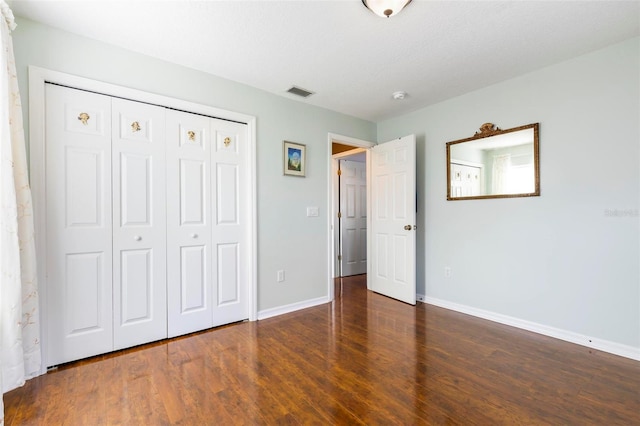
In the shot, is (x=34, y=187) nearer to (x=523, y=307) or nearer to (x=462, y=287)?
(x=462, y=287)

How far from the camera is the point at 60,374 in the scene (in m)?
1.94

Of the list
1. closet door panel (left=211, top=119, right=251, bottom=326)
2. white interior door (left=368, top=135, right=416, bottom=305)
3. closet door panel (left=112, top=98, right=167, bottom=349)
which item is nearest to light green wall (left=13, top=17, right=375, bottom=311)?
closet door panel (left=211, top=119, right=251, bottom=326)

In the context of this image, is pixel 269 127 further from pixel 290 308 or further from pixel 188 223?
pixel 290 308

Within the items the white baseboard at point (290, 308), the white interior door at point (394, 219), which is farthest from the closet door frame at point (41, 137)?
the white interior door at point (394, 219)

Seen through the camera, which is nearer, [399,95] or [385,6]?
[385,6]

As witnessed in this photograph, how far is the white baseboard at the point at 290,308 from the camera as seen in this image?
3005mm

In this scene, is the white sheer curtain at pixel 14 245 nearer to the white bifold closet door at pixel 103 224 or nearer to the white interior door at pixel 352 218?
the white bifold closet door at pixel 103 224

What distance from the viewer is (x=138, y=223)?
234 centimetres

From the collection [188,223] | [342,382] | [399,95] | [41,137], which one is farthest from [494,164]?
[41,137]

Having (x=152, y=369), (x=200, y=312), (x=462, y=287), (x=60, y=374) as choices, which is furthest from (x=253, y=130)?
(x=462, y=287)

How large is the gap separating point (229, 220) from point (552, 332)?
3135 mm

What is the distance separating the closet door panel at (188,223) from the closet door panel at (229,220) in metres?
0.08

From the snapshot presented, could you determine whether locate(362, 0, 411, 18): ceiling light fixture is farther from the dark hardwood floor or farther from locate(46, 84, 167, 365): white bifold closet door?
the dark hardwood floor

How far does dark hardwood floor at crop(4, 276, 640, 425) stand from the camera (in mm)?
1539
